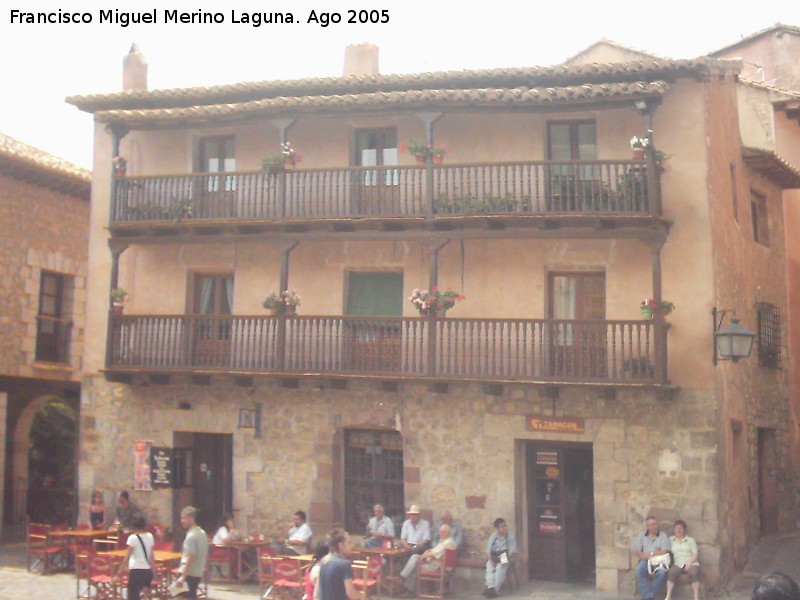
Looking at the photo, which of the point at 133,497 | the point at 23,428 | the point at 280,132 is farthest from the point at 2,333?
the point at 280,132

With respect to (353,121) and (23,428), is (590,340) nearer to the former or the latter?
(353,121)

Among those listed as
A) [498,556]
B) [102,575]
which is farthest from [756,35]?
[102,575]

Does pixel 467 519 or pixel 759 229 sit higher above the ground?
pixel 759 229

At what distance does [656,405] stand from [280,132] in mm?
7772

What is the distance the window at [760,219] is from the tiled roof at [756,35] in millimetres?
6997

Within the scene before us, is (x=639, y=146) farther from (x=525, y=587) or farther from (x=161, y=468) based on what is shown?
(x=161, y=468)

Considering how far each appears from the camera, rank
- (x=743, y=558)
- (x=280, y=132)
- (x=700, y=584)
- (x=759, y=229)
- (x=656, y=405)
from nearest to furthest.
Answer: (x=700, y=584), (x=656, y=405), (x=743, y=558), (x=280, y=132), (x=759, y=229)

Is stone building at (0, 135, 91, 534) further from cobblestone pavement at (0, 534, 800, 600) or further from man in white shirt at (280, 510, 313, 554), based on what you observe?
man in white shirt at (280, 510, 313, 554)

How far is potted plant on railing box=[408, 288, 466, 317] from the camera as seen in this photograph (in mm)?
17141

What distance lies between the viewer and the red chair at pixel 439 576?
1589 centimetres

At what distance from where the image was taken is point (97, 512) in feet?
61.6

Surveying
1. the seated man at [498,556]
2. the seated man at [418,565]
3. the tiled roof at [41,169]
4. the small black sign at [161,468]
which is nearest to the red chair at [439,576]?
the seated man at [418,565]

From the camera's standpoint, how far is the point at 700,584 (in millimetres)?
15398

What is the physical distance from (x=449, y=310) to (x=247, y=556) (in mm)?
5098
